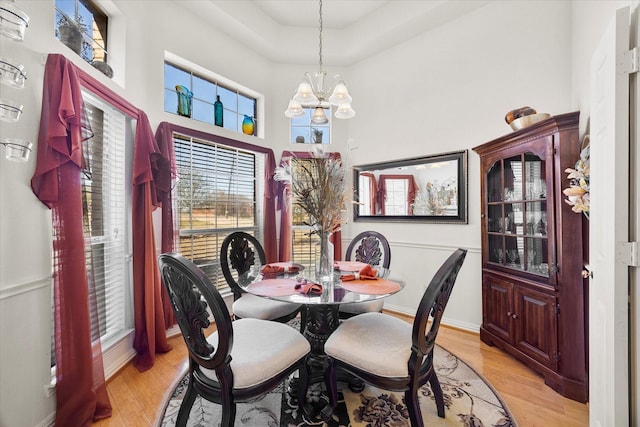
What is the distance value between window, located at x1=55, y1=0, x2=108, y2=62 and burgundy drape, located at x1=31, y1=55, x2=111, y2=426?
0.44 meters

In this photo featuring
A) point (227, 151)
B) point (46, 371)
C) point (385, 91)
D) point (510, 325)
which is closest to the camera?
point (46, 371)

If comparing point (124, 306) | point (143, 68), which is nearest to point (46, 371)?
point (124, 306)

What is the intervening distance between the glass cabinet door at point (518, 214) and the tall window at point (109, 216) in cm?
333

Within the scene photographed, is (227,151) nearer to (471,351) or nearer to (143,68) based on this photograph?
(143,68)

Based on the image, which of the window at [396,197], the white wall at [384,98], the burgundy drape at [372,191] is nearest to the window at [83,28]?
the white wall at [384,98]

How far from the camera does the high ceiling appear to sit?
9.64 feet

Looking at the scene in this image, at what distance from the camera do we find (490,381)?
2.01 metres

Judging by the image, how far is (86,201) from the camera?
194cm

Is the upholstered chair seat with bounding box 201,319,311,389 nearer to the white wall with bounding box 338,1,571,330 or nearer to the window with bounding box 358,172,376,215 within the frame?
the white wall with bounding box 338,1,571,330

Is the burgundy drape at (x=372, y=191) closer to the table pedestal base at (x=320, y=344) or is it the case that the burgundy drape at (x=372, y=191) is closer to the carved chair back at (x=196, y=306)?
the table pedestal base at (x=320, y=344)

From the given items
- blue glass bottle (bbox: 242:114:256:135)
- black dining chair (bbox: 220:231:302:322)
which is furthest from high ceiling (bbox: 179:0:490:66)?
black dining chair (bbox: 220:231:302:322)

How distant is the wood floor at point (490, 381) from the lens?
5.40ft

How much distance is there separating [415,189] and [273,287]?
2.32 metres

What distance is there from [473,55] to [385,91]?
3.50 ft
